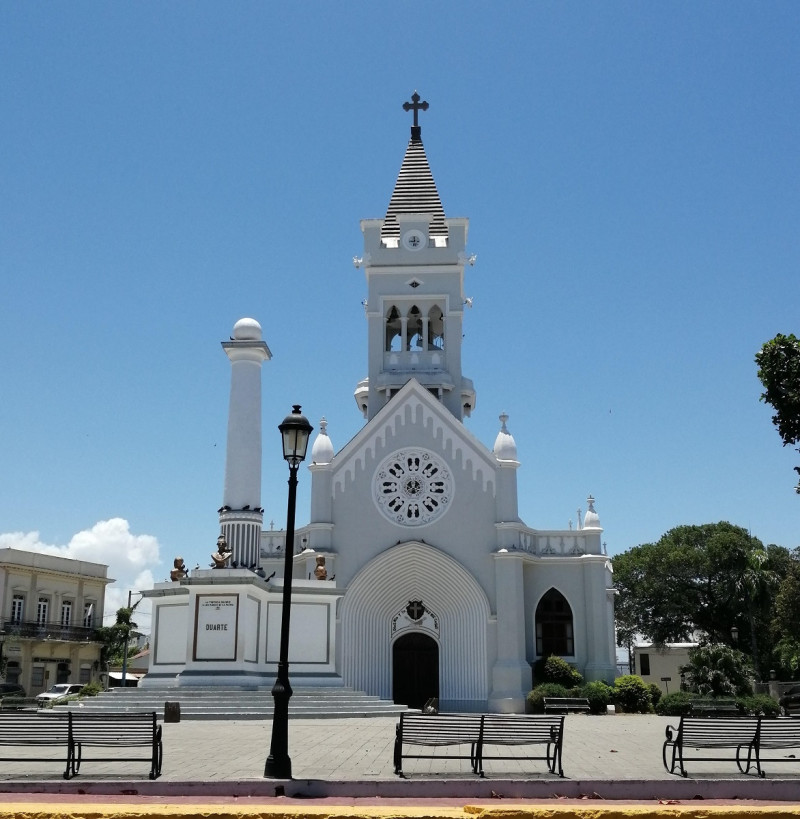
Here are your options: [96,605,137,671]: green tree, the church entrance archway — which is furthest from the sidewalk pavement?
[96,605,137,671]: green tree

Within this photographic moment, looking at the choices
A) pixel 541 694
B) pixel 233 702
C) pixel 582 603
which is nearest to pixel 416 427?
A: pixel 582 603

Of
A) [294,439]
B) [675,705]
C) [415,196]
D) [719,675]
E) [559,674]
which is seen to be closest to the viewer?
[294,439]

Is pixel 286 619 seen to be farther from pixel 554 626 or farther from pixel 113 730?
pixel 554 626

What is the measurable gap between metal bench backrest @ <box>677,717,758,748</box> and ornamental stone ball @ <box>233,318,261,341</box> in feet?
63.9

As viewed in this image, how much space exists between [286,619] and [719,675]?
28371 mm

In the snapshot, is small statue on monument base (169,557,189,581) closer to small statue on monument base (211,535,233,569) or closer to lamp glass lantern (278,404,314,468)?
small statue on monument base (211,535,233,569)

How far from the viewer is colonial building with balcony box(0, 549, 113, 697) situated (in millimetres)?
55812

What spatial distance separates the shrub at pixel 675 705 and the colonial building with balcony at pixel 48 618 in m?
35.7

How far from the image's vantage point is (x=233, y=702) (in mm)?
24578

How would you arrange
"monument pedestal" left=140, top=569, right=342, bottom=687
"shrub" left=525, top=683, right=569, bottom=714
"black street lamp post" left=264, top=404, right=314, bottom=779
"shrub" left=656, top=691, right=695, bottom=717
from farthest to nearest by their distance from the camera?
1. "shrub" left=525, top=683, right=569, bottom=714
2. "shrub" left=656, top=691, right=695, bottom=717
3. "monument pedestal" left=140, top=569, right=342, bottom=687
4. "black street lamp post" left=264, top=404, right=314, bottom=779

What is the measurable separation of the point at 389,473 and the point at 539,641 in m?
9.39

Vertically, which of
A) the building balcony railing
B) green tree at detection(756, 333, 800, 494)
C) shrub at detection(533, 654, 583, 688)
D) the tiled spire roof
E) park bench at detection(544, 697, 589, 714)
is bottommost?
park bench at detection(544, 697, 589, 714)

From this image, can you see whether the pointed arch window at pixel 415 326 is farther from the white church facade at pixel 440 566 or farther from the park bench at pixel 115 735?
the park bench at pixel 115 735

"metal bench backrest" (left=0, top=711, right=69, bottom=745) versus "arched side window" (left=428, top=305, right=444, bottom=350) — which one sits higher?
"arched side window" (left=428, top=305, right=444, bottom=350)
